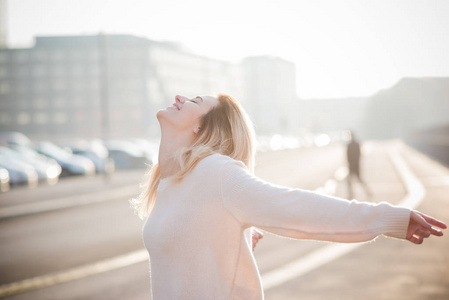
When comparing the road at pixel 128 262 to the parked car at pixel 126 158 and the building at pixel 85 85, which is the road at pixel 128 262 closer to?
the parked car at pixel 126 158

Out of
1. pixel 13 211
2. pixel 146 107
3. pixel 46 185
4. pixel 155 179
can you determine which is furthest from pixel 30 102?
pixel 155 179

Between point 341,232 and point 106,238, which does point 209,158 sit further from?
point 106,238

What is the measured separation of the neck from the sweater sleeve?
47 centimetres

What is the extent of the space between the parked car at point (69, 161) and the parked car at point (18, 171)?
174 inches

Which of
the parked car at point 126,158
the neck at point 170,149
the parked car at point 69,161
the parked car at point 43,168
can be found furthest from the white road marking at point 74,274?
the parked car at point 126,158

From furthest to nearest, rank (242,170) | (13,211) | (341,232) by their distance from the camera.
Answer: (13,211)
(242,170)
(341,232)

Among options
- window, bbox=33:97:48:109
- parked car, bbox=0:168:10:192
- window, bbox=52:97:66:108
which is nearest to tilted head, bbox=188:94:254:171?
parked car, bbox=0:168:10:192

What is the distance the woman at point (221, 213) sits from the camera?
69.6 inches

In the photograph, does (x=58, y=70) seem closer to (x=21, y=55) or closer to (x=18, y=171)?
(x=21, y=55)

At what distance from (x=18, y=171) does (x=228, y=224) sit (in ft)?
72.7

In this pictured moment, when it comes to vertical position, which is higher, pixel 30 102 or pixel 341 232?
pixel 341 232

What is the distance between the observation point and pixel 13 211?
14.6m

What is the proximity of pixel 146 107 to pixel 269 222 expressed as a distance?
88456 mm

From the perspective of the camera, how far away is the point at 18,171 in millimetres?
22281
